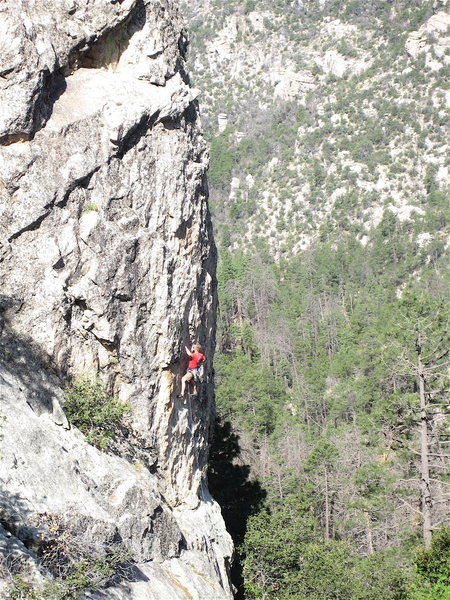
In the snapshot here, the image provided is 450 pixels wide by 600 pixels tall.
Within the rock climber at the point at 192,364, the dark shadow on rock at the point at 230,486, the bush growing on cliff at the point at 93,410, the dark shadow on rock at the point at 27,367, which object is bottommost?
the dark shadow on rock at the point at 230,486

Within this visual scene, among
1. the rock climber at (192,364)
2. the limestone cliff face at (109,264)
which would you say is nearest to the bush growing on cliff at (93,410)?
the limestone cliff face at (109,264)

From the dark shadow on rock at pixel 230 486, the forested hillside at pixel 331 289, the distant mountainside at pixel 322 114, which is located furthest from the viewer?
the distant mountainside at pixel 322 114

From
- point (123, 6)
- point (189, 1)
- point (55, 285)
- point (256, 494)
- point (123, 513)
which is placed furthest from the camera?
point (189, 1)

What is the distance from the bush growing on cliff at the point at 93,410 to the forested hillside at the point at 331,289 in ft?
21.1

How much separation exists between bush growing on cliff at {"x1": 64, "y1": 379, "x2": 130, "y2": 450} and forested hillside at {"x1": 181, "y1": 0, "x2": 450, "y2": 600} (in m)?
6.43

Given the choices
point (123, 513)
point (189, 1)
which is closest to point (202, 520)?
point (123, 513)

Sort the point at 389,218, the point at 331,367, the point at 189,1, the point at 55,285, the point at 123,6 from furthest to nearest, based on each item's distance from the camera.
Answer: the point at 189,1
the point at 389,218
the point at 331,367
the point at 123,6
the point at 55,285

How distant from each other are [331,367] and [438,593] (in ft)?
126

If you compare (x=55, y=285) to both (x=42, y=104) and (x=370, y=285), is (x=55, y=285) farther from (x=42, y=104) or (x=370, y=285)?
(x=370, y=285)

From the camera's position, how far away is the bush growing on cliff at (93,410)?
10.4 m

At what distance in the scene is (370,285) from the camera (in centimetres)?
6419

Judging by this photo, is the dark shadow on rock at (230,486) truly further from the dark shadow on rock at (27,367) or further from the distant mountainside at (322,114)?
the distant mountainside at (322,114)

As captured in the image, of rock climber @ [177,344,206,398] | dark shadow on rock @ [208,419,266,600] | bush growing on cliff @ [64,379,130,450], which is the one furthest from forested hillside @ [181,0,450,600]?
bush growing on cliff @ [64,379,130,450]

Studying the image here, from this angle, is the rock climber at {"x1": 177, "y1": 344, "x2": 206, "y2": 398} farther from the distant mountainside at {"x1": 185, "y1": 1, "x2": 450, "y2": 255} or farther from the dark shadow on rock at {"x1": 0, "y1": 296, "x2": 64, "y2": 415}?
the distant mountainside at {"x1": 185, "y1": 1, "x2": 450, "y2": 255}
